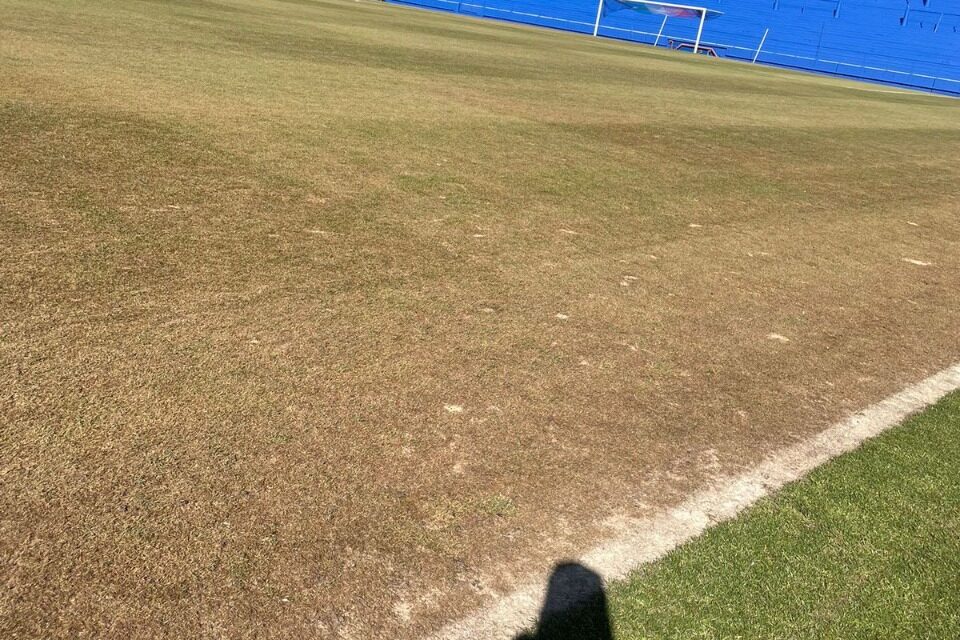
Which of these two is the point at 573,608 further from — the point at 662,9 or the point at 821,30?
the point at 821,30

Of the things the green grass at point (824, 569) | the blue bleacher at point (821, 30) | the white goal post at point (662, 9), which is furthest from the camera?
the white goal post at point (662, 9)

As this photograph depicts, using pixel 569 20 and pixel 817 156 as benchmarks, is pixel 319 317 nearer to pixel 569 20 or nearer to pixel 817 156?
pixel 817 156

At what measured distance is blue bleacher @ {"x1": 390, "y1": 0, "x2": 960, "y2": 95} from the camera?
41.7 meters

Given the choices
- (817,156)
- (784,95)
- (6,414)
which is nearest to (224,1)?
(784,95)

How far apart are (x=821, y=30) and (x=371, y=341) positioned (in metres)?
49.4

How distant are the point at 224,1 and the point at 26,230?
816 inches

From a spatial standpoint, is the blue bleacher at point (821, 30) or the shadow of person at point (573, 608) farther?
the blue bleacher at point (821, 30)

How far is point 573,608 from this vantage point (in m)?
2.09

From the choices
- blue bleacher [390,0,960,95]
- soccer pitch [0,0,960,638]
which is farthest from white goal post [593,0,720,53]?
soccer pitch [0,0,960,638]

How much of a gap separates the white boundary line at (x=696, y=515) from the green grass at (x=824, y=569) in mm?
55

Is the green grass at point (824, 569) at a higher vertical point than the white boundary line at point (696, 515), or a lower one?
higher

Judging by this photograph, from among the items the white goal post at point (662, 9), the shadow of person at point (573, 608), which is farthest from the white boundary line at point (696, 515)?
the white goal post at point (662, 9)

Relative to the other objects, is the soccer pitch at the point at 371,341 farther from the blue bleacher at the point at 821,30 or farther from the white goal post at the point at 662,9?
the blue bleacher at the point at 821,30

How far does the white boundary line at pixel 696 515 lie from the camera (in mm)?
2020
